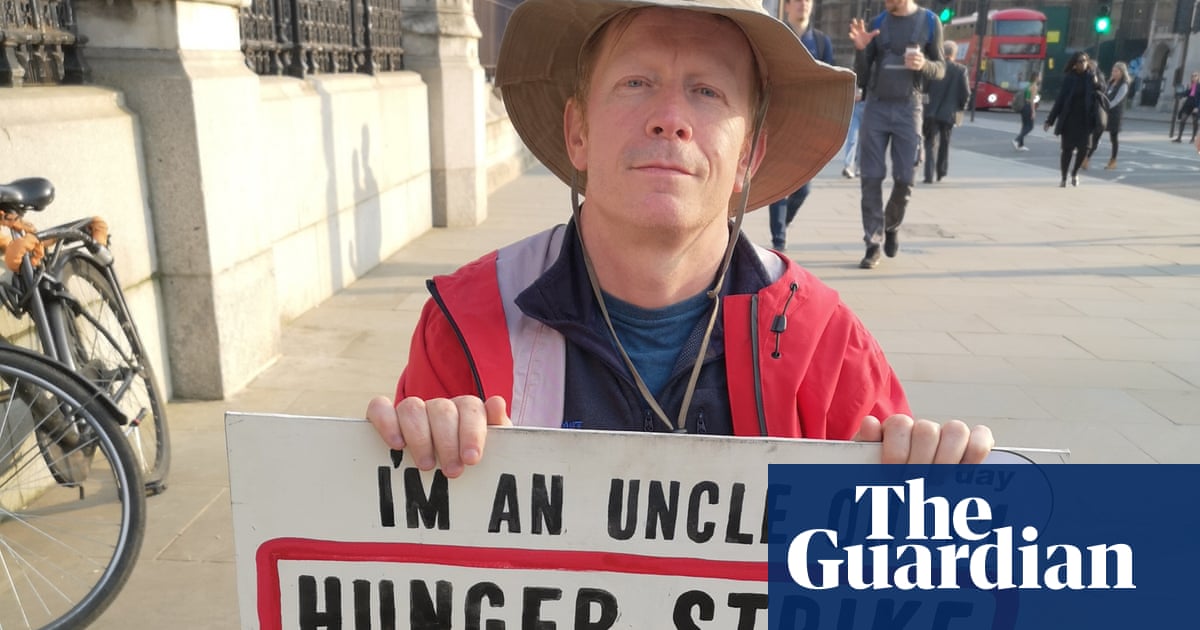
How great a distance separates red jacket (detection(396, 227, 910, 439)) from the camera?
1622 millimetres

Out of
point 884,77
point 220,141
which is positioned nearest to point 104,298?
point 220,141

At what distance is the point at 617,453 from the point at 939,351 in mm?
4637

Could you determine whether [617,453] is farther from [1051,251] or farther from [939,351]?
[1051,251]

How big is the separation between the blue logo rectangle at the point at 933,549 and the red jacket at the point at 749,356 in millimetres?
202

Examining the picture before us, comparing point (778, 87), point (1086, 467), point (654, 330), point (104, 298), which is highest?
point (778, 87)

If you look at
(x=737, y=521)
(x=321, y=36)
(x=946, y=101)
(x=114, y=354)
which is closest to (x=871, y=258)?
(x=321, y=36)

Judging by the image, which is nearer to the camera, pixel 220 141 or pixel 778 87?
pixel 778 87

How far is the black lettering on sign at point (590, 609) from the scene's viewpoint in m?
1.45

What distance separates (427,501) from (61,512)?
2.47m

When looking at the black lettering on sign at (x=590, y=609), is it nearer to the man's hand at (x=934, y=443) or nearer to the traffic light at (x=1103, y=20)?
the man's hand at (x=934, y=443)

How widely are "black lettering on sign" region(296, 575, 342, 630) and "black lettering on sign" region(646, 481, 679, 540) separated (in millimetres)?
475

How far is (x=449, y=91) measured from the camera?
29.2ft

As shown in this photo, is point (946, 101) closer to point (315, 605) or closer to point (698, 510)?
point (698, 510)

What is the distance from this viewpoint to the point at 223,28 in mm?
4379
